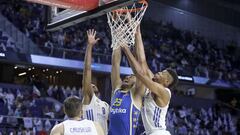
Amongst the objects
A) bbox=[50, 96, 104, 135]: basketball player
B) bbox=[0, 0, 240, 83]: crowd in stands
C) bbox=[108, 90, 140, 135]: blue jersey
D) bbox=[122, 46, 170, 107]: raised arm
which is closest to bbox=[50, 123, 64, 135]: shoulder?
bbox=[50, 96, 104, 135]: basketball player

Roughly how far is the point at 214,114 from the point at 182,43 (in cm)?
392

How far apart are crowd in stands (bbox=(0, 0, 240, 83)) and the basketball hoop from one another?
1071 cm

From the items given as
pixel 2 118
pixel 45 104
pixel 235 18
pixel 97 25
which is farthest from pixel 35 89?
pixel 235 18

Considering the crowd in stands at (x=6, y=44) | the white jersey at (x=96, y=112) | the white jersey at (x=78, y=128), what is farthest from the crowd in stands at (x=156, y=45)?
the white jersey at (x=78, y=128)

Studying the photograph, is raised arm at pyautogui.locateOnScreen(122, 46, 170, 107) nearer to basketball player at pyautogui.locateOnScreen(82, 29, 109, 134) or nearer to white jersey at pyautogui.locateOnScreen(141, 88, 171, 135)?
white jersey at pyautogui.locateOnScreen(141, 88, 171, 135)

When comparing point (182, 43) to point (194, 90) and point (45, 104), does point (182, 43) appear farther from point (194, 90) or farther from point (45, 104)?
point (45, 104)

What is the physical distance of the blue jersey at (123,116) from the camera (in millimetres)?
5277

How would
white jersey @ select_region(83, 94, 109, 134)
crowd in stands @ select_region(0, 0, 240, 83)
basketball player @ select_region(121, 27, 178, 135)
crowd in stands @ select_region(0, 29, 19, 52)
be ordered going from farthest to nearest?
crowd in stands @ select_region(0, 0, 240, 83) < crowd in stands @ select_region(0, 29, 19, 52) < white jersey @ select_region(83, 94, 109, 134) < basketball player @ select_region(121, 27, 178, 135)

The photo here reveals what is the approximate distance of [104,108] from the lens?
5.76 m

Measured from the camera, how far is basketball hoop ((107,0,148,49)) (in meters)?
5.69

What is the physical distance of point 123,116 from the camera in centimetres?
527

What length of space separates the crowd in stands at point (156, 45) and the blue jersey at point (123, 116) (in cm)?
1136

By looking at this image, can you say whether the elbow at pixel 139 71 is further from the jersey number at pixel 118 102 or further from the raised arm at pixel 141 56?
the jersey number at pixel 118 102

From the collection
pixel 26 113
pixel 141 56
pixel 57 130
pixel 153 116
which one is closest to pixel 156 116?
pixel 153 116
